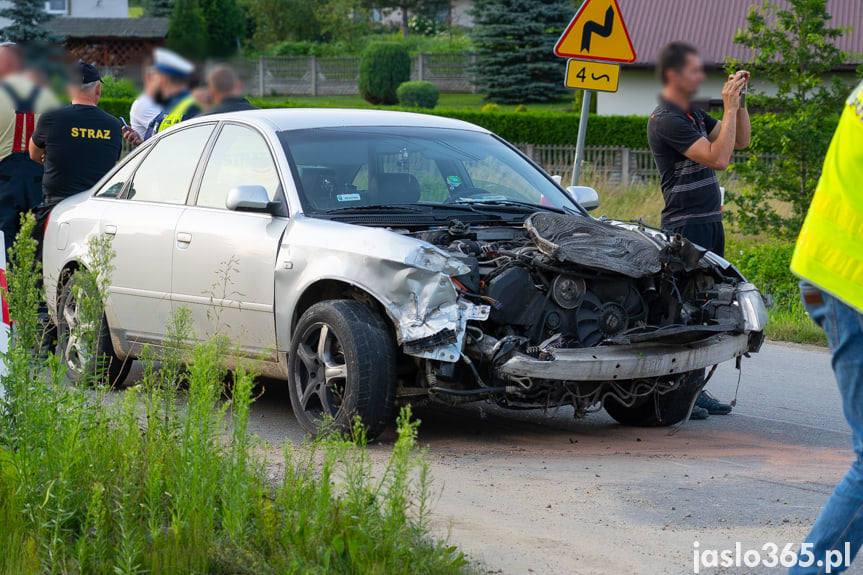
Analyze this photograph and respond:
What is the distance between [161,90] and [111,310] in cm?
494

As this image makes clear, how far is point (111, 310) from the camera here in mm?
7449

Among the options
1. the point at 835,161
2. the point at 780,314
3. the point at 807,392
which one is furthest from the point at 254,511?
the point at 780,314

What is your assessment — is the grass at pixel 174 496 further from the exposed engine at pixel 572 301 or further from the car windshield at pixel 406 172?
the car windshield at pixel 406 172

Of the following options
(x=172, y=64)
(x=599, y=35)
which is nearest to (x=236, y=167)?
(x=599, y=35)

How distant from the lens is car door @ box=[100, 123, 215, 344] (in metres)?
7.04

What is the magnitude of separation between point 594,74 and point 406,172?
3.71m

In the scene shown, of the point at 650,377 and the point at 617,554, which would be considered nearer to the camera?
the point at 617,554

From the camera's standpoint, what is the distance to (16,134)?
919 centimetres

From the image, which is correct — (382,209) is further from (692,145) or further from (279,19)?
(279,19)

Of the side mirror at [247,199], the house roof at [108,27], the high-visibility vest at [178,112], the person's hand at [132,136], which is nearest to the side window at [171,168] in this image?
the side mirror at [247,199]

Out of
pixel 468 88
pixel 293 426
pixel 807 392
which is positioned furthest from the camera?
pixel 468 88

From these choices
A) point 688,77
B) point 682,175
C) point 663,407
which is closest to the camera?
point 663,407

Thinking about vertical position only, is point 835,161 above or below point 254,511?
above

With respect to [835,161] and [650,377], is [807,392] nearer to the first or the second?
[650,377]
